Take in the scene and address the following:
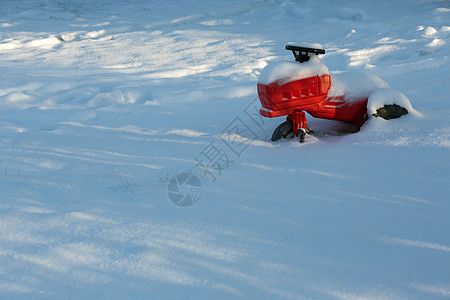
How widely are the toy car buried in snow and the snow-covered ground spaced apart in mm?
108

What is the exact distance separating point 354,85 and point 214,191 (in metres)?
1.28

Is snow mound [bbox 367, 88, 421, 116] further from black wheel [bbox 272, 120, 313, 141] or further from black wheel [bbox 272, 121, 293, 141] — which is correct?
black wheel [bbox 272, 121, 293, 141]

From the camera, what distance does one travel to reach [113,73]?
196 inches

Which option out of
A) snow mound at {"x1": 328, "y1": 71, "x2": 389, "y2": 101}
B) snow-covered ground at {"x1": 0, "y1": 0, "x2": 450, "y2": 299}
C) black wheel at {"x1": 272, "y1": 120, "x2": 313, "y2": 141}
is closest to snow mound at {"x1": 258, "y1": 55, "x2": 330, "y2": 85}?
snow mound at {"x1": 328, "y1": 71, "x2": 389, "y2": 101}

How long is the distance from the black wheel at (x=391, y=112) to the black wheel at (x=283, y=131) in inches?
22.0

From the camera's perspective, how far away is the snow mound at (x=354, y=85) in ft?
8.63

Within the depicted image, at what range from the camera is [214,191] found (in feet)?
6.86

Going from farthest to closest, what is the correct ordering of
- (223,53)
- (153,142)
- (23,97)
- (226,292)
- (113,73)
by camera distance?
(223,53), (113,73), (23,97), (153,142), (226,292)

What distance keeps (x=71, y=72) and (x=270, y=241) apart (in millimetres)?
4322

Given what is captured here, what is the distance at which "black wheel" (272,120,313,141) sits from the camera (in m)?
2.67

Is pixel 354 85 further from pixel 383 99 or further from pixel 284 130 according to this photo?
pixel 284 130

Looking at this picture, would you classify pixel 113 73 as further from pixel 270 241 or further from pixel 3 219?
pixel 270 241

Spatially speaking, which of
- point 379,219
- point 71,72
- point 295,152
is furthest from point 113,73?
point 379,219

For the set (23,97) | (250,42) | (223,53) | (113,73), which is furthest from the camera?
(250,42)
